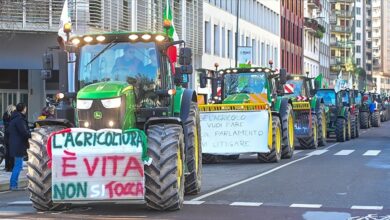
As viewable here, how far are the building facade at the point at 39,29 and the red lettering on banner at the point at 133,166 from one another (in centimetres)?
1544

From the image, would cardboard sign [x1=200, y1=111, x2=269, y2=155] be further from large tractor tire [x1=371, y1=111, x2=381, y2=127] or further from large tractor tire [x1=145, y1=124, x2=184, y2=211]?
large tractor tire [x1=371, y1=111, x2=381, y2=127]

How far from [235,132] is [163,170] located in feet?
31.2

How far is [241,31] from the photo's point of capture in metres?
53.8

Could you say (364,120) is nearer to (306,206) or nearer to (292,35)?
(292,35)

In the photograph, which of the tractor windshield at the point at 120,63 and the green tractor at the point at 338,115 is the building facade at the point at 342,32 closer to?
the green tractor at the point at 338,115

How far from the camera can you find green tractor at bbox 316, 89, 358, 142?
106 feet

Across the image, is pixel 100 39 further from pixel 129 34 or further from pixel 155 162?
pixel 155 162

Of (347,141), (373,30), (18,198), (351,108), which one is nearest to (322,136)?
(347,141)

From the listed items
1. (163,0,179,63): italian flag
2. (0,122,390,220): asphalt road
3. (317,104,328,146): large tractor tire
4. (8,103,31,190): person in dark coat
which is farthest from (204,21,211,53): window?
(8,103,31,190): person in dark coat

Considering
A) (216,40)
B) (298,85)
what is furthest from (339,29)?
(298,85)

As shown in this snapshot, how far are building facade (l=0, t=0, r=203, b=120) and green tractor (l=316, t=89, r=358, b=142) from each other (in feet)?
29.4

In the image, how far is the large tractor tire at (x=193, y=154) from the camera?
12.6 m

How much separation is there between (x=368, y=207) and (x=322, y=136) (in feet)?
57.6

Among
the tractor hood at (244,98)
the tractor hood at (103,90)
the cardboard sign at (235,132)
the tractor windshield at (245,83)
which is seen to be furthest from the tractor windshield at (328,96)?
the tractor hood at (103,90)
